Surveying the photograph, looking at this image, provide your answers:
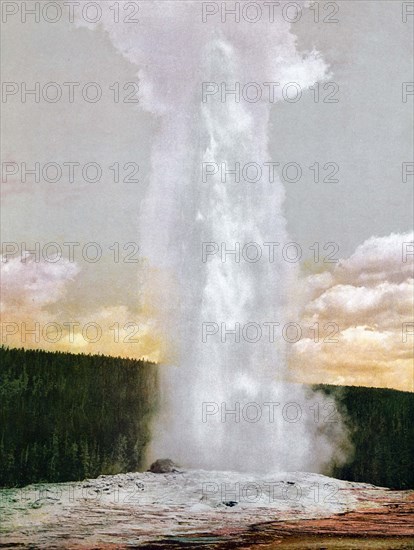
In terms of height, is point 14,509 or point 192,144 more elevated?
point 192,144

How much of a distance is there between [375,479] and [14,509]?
54.6 feet

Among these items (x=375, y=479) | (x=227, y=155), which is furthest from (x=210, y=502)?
(x=227, y=155)

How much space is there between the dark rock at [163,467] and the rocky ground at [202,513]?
2.21 feet

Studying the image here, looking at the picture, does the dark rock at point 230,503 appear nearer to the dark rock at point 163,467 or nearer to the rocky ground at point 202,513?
the rocky ground at point 202,513

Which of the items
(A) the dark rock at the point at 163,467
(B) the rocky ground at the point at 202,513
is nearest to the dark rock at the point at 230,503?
(B) the rocky ground at the point at 202,513

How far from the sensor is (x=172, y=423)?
3030 centimetres

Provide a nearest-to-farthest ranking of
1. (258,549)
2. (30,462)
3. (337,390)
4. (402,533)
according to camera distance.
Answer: (258,549), (402,533), (30,462), (337,390)

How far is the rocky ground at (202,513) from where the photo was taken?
19.1m

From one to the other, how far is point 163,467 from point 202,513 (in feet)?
16.1

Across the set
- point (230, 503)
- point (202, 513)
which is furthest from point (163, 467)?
point (202, 513)

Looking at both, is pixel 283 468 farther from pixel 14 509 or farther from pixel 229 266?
pixel 14 509

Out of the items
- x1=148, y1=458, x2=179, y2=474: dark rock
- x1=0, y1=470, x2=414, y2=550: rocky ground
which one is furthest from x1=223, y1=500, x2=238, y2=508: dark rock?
x1=148, y1=458, x2=179, y2=474: dark rock

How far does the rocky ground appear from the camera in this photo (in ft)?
62.8

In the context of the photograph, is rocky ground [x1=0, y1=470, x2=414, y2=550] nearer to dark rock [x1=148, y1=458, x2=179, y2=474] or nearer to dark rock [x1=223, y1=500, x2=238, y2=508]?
dark rock [x1=223, y1=500, x2=238, y2=508]
